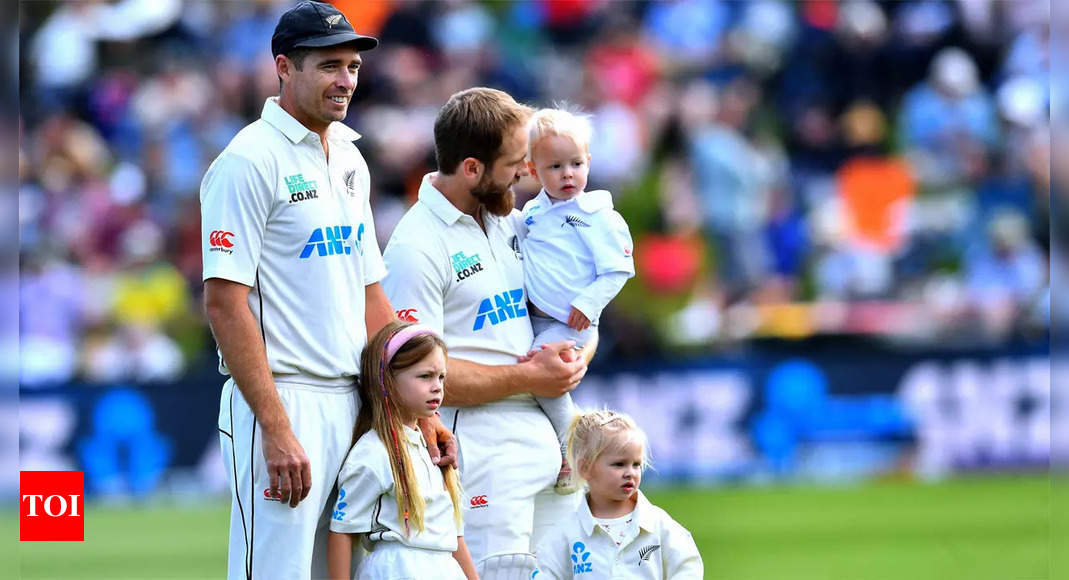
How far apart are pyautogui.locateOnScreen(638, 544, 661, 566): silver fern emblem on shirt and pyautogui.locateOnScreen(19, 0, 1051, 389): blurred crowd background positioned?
329 inches

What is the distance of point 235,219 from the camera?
15.1 ft

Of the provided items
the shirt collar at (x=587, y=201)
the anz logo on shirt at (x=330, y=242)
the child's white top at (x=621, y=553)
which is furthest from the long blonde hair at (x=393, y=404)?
the shirt collar at (x=587, y=201)

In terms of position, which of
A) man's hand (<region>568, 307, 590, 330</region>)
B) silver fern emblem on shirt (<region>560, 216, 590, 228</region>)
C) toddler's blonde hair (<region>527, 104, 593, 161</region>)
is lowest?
man's hand (<region>568, 307, 590, 330</region>)

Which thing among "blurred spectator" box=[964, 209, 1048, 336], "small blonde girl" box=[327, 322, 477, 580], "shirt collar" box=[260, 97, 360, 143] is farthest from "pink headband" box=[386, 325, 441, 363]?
"blurred spectator" box=[964, 209, 1048, 336]

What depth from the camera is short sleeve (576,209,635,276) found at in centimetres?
547

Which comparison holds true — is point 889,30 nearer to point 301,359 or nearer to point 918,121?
point 918,121

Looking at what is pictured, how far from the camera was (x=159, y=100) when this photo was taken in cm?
1708

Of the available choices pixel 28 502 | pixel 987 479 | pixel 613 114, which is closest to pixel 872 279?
pixel 987 479

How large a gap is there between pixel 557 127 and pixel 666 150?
434 inches

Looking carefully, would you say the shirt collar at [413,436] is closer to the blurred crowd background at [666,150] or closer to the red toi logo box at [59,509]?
the red toi logo box at [59,509]

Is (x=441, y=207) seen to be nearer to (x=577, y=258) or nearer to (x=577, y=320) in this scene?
(x=577, y=258)

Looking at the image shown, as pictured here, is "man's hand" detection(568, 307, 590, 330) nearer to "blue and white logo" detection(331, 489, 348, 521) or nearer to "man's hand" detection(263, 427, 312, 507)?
"blue and white logo" detection(331, 489, 348, 521)

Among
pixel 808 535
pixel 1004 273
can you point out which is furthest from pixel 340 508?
pixel 1004 273

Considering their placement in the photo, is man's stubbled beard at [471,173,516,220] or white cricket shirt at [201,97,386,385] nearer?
white cricket shirt at [201,97,386,385]
